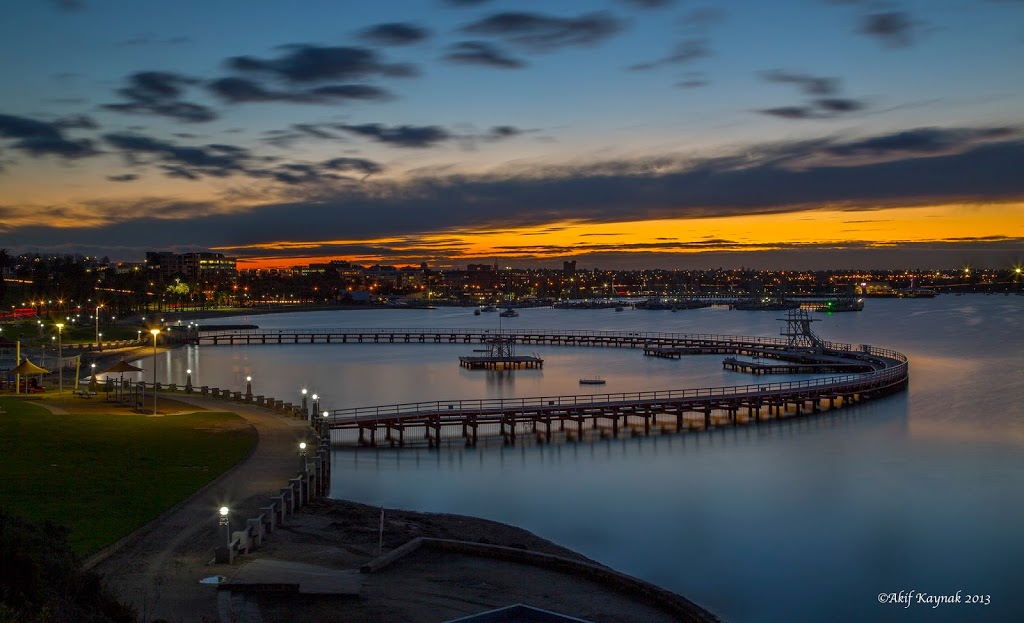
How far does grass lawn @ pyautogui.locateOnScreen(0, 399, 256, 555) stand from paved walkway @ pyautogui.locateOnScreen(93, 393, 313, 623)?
48 centimetres

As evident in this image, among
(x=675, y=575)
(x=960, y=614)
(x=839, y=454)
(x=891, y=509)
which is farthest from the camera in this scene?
(x=839, y=454)

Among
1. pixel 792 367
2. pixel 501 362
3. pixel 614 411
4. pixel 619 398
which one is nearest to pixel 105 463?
pixel 614 411

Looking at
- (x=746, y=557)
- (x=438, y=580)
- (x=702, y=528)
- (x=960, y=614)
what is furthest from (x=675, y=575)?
(x=438, y=580)

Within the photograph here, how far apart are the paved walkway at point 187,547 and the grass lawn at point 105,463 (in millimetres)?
484

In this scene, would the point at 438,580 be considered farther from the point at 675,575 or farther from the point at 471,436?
the point at 471,436

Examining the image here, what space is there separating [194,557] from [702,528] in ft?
58.5

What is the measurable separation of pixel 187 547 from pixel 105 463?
8.60 metres

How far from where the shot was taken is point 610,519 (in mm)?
30172

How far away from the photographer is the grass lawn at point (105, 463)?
→ 776 inches

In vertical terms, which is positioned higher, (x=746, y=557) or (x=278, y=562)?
(x=278, y=562)

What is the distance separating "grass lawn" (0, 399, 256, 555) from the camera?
64.6 ft

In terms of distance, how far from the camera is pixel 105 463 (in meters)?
25.1

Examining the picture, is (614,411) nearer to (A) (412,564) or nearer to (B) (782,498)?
(B) (782,498)

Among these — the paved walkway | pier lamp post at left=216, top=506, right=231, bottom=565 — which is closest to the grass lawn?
the paved walkway
